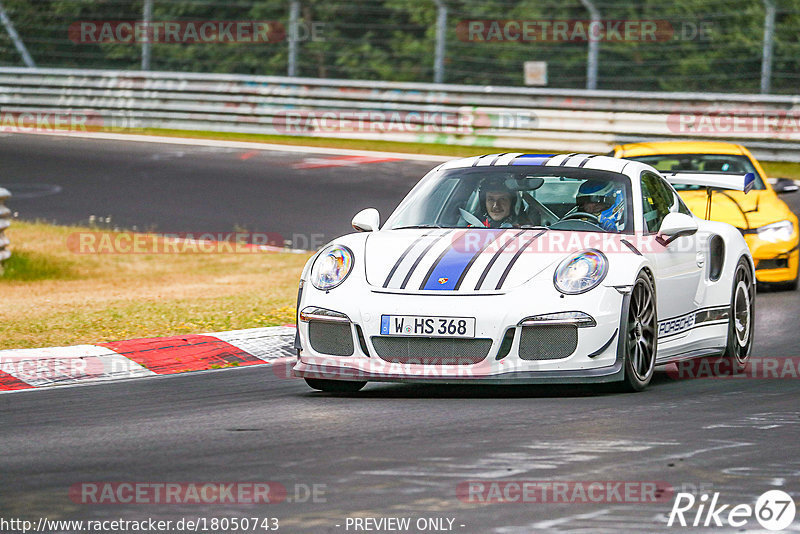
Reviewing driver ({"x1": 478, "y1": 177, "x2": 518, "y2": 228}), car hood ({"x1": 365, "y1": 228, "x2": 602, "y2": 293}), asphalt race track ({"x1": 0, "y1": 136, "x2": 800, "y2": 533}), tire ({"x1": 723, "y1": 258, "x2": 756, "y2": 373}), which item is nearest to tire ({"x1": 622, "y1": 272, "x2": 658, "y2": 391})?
asphalt race track ({"x1": 0, "y1": 136, "x2": 800, "y2": 533})

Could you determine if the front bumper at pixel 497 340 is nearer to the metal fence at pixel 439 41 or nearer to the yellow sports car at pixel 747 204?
the yellow sports car at pixel 747 204

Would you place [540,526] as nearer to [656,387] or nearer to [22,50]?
[656,387]

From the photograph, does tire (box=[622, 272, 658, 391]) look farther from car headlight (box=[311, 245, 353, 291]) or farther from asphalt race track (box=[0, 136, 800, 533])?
car headlight (box=[311, 245, 353, 291])

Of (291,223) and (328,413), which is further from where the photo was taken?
(291,223)

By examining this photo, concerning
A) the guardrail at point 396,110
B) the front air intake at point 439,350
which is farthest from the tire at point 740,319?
the guardrail at point 396,110

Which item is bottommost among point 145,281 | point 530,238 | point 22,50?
point 145,281

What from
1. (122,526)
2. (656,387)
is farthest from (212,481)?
(656,387)

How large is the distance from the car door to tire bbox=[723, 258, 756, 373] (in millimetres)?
476

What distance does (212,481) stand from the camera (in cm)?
528

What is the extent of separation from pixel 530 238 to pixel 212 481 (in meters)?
2.83

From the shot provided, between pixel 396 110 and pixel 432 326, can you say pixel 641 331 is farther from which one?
pixel 396 110

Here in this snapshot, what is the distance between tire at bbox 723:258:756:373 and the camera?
8.72 m

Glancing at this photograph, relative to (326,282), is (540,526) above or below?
below

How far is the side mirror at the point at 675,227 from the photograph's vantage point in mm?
7891
